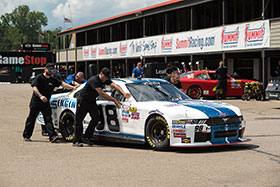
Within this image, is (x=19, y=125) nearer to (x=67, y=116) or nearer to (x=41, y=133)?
(x=41, y=133)

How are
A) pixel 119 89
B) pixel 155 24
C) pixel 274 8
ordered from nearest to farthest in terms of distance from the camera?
1. pixel 119 89
2. pixel 274 8
3. pixel 155 24

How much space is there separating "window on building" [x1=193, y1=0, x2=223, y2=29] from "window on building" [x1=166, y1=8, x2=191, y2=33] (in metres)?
2.02

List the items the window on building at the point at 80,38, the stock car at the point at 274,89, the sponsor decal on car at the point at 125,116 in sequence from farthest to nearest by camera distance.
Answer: the window on building at the point at 80,38
the stock car at the point at 274,89
the sponsor decal on car at the point at 125,116

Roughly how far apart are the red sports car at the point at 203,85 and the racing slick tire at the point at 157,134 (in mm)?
14456

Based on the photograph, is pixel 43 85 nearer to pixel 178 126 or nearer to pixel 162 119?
pixel 162 119

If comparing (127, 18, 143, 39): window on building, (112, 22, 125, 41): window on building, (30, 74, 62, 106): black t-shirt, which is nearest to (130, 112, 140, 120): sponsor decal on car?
(30, 74, 62, 106): black t-shirt

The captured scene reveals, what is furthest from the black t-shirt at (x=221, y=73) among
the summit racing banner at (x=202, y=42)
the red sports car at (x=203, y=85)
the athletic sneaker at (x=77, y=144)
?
the athletic sneaker at (x=77, y=144)

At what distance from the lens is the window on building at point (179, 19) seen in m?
35.3

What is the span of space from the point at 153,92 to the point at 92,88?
120 centimetres

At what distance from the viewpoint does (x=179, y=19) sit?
3606 cm

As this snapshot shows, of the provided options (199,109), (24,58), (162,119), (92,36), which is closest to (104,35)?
(92,36)

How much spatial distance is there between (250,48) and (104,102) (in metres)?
16.3

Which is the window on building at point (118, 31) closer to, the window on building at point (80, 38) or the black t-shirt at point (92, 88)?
the window on building at point (80, 38)

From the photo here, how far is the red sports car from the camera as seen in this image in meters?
23.0
